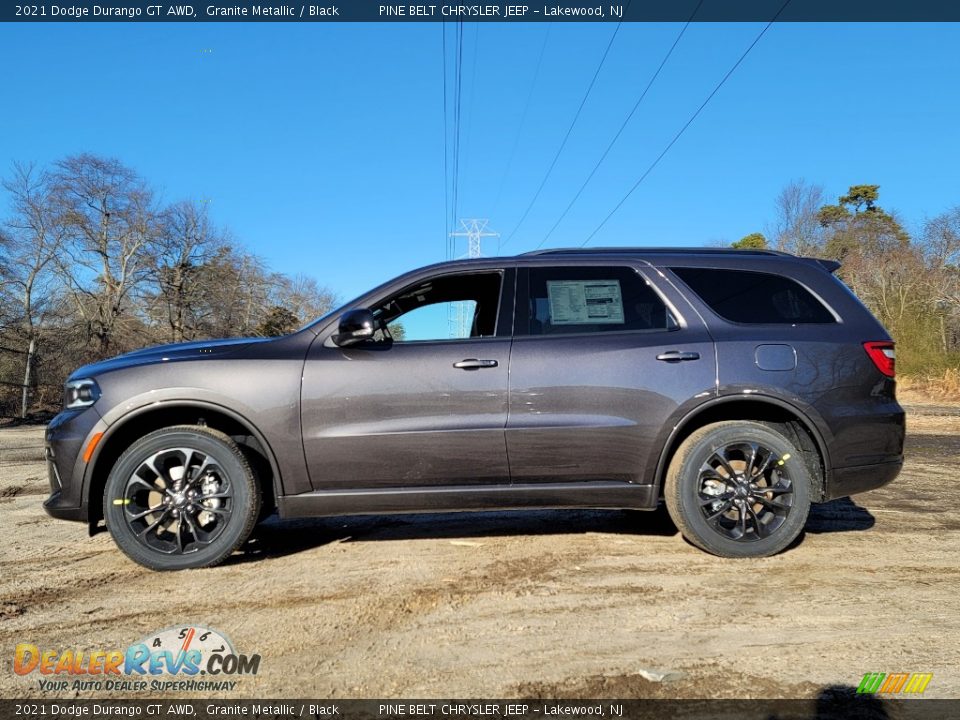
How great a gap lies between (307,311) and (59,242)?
19319 mm

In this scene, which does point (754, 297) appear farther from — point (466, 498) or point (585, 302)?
point (466, 498)

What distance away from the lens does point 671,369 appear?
352cm

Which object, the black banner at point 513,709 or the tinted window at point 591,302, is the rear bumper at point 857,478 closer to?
the tinted window at point 591,302

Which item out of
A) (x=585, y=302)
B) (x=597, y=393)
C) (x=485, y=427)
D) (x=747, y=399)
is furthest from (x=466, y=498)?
(x=747, y=399)

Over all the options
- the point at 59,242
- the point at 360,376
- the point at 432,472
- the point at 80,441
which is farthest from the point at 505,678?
the point at 59,242

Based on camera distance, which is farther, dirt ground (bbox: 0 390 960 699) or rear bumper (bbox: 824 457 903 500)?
rear bumper (bbox: 824 457 903 500)

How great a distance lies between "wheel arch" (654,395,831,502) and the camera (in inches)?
137

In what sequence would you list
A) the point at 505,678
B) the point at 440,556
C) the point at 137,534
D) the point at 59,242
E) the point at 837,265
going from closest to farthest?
the point at 505,678 → the point at 137,534 → the point at 440,556 → the point at 837,265 → the point at 59,242

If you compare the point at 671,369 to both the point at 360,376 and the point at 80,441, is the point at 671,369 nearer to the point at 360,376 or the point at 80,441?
the point at 360,376

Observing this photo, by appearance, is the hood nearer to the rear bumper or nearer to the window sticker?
the window sticker

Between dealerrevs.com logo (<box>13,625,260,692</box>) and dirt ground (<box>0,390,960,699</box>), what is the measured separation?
6cm

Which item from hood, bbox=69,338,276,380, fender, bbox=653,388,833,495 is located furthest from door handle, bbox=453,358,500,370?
hood, bbox=69,338,276,380

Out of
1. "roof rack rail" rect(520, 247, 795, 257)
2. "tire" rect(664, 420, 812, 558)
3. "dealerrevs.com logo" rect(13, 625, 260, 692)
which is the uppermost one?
"roof rack rail" rect(520, 247, 795, 257)

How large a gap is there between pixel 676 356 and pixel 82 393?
3565mm
